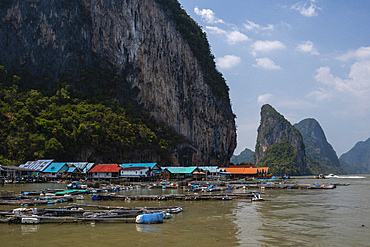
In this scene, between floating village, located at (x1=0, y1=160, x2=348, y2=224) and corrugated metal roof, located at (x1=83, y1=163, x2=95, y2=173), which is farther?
corrugated metal roof, located at (x1=83, y1=163, x2=95, y2=173)

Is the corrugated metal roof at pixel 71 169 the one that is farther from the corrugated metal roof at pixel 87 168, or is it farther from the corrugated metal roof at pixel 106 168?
the corrugated metal roof at pixel 106 168

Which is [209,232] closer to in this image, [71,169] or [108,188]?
[108,188]

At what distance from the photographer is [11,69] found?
8856 cm

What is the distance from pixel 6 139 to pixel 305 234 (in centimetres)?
6370

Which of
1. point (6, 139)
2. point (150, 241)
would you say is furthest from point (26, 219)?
point (6, 139)

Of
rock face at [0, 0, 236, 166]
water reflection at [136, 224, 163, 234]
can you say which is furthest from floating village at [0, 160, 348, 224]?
rock face at [0, 0, 236, 166]

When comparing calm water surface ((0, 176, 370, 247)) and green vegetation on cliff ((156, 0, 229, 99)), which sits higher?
green vegetation on cliff ((156, 0, 229, 99))

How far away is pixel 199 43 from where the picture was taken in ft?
410

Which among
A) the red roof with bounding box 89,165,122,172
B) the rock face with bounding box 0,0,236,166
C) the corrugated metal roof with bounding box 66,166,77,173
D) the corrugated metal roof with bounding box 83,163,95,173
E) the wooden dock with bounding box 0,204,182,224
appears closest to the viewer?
the wooden dock with bounding box 0,204,182,224

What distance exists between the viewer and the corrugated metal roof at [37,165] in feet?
202

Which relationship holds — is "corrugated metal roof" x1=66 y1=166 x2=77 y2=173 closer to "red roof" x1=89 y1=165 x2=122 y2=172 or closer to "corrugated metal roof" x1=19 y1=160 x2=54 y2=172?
"red roof" x1=89 y1=165 x2=122 y2=172

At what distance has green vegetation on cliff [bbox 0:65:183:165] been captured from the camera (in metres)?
65.6

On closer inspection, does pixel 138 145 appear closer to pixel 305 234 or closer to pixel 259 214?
pixel 259 214

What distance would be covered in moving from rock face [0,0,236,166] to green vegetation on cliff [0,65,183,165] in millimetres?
5959
